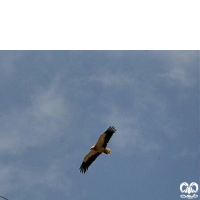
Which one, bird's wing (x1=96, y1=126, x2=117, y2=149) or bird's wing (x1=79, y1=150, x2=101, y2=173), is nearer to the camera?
bird's wing (x1=96, y1=126, x2=117, y2=149)

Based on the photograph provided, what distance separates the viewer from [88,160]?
22.9m

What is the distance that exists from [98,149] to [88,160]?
1696mm

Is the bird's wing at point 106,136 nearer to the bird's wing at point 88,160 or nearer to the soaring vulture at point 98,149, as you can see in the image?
the soaring vulture at point 98,149

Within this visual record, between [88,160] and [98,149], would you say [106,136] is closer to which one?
[98,149]

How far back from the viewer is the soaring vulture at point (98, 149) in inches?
830

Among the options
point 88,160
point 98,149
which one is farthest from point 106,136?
point 88,160

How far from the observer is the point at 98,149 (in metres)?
21.6

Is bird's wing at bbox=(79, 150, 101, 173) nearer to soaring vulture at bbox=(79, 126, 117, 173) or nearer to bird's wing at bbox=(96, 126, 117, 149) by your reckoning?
soaring vulture at bbox=(79, 126, 117, 173)

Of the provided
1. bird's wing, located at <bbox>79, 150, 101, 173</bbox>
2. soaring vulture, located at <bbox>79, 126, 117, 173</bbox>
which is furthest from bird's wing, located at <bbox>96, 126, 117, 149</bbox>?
bird's wing, located at <bbox>79, 150, 101, 173</bbox>

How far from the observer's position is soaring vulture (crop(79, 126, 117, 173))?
69.2 ft

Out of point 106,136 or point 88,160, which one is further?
point 88,160
